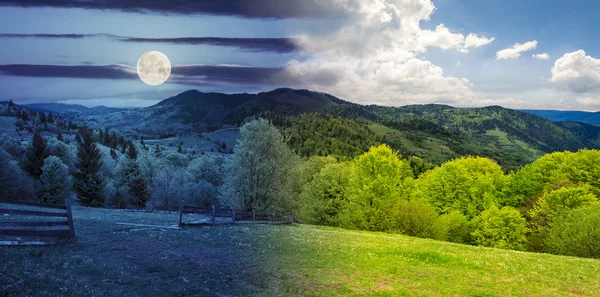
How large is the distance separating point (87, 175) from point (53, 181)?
6432mm

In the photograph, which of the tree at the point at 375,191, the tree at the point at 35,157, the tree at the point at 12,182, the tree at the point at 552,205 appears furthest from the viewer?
the tree at the point at 35,157

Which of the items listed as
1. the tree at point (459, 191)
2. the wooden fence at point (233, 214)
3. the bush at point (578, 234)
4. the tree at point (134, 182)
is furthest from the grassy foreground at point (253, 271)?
the tree at point (134, 182)

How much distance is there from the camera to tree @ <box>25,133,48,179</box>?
82.5 metres

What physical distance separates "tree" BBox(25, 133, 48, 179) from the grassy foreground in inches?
2946

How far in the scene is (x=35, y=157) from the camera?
8338cm

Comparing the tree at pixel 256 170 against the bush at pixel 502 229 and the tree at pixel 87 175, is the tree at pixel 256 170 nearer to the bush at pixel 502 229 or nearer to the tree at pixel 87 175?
the bush at pixel 502 229

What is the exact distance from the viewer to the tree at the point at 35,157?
271 ft

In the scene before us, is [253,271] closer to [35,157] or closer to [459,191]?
[459,191]

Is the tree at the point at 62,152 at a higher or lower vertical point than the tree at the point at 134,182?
higher

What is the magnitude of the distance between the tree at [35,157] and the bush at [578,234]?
109107mm

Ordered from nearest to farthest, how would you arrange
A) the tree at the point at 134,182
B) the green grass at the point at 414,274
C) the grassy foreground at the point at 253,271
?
1. the grassy foreground at the point at 253,271
2. the green grass at the point at 414,274
3. the tree at the point at 134,182

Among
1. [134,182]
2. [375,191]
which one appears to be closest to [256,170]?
[375,191]

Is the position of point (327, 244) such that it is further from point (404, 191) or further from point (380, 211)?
point (404, 191)

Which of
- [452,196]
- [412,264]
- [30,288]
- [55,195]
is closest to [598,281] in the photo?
[412,264]
